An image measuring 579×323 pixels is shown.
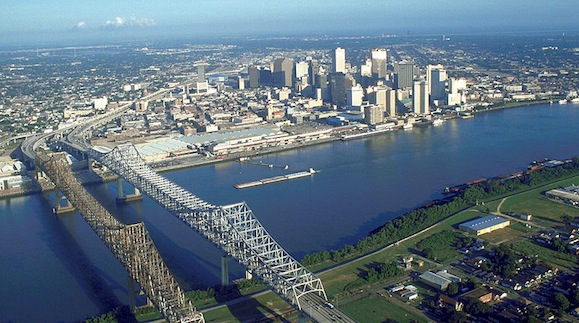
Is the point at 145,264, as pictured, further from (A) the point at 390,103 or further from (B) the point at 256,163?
(A) the point at 390,103

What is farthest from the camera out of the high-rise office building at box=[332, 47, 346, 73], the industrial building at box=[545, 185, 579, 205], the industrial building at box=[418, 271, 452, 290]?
the high-rise office building at box=[332, 47, 346, 73]

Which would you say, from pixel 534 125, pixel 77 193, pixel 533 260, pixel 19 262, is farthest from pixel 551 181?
pixel 19 262

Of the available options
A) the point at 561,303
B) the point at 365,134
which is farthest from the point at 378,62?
the point at 561,303

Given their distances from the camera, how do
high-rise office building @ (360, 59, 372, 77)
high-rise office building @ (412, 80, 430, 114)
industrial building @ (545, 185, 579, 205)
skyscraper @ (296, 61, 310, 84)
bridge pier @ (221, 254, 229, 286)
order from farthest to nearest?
high-rise office building @ (360, 59, 372, 77) < skyscraper @ (296, 61, 310, 84) < high-rise office building @ (412, 80, 430, 114) < industrial building @ (545, 185, 579, 205) < bridge pier @ (221, 254, 229, 286)

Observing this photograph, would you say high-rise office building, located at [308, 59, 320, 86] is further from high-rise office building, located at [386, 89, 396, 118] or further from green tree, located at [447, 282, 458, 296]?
green tree, located at [447, 282, 458, 296]

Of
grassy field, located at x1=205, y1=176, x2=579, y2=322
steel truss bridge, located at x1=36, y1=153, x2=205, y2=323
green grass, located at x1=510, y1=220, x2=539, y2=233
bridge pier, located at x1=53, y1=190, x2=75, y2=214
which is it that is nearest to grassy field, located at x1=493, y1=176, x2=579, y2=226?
grassy field, located at x1=205, y1=176, x2=579, y2=322

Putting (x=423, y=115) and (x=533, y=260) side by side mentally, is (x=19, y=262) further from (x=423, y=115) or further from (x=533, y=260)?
(x=423, y=115)

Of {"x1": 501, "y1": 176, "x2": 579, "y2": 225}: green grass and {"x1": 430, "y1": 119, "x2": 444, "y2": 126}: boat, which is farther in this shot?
{"x1": 430, "y1": 119, "x2": 444, "y2": 126}: boat
